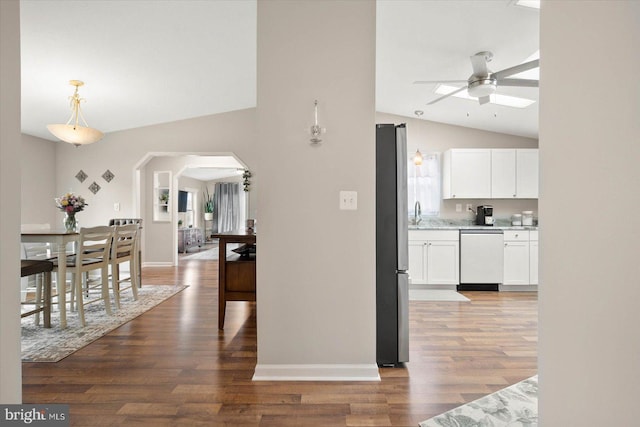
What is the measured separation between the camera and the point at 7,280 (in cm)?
94

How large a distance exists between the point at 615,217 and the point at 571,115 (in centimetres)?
25

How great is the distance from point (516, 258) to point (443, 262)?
1024 mm

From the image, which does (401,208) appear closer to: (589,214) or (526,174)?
(589,214)

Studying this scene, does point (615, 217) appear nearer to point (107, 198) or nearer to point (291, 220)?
point (291, 220)

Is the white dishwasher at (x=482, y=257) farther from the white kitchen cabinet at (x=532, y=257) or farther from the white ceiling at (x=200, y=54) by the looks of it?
the white ceiling at (x=200, y=54)

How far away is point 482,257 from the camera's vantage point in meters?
5.20

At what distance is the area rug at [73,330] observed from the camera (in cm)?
276

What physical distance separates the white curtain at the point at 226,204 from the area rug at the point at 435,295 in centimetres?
892

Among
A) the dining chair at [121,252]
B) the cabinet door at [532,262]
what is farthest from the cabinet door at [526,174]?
the dining chair at [121,252]

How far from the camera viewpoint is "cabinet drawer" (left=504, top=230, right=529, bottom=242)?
5.20 meters

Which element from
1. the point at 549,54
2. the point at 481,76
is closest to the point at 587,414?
the point at 549,54

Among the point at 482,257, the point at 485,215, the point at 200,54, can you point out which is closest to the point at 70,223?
the point at 200,54

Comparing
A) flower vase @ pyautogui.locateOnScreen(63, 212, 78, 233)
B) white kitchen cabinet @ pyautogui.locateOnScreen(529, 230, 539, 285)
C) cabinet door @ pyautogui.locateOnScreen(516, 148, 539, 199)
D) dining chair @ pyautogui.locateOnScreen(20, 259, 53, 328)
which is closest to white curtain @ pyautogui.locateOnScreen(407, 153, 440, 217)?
cabinet door @ pyautogui.locateOnScreen(516, 148, 539, 199)

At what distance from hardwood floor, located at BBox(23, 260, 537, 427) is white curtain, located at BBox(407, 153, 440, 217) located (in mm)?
2646
